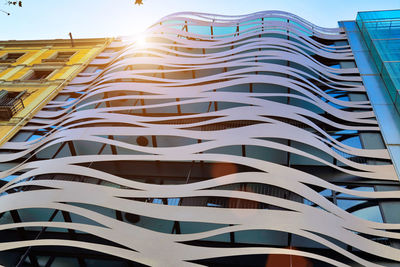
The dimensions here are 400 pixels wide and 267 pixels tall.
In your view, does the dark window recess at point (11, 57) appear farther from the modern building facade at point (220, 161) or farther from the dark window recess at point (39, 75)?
the modern building facade at point (220, 161)

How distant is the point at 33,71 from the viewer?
25375mm

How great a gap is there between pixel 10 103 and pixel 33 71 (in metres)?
6.33

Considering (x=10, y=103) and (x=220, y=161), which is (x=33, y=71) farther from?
(x=220, y=161)

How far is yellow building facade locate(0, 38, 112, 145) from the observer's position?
19.4m

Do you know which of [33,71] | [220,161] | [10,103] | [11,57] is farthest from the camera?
[11,57]

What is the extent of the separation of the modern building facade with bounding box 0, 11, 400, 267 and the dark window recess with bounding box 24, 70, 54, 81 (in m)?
3.35

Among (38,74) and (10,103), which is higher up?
(38,74)

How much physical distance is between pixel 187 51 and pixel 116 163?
985cm

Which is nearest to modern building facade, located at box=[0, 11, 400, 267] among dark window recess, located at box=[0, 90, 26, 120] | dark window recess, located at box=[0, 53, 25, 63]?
dark window recess, located at box=[0, 90, 26, 120]

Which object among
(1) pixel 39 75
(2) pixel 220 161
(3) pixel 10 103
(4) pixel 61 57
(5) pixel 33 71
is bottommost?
(2) pixel 220 161

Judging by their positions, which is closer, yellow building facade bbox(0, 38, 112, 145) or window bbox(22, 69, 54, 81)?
yellow building facade bbox(0, 38, 112, 145)

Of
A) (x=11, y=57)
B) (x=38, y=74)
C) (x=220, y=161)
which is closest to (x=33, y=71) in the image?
(x=38, y=74)

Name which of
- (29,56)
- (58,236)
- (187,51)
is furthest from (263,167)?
(29,56)

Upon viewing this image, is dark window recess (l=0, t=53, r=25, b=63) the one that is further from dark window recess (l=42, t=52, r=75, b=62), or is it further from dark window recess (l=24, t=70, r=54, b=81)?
dark window recess (l=24, t=70, r=54, b=81)
